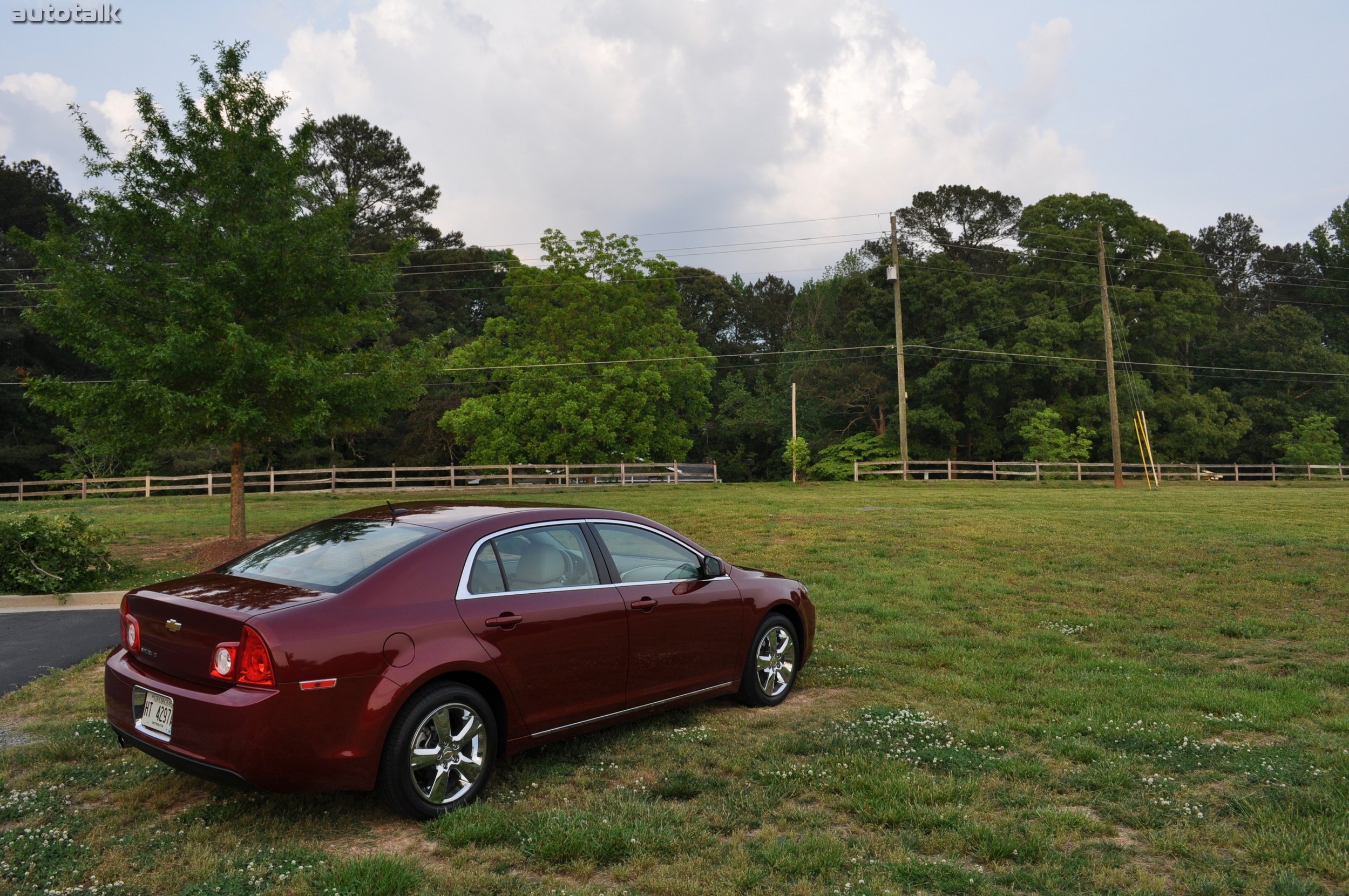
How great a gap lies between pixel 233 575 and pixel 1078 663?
660cm

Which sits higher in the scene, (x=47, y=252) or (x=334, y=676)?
(x=47, y=252)

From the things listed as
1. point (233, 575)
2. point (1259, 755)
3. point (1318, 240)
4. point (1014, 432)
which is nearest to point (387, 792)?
point (233, 575)

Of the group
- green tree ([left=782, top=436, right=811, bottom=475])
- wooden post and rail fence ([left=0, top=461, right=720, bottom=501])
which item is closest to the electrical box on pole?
green tree ([left=782, top=436, right=811, bottom=475])

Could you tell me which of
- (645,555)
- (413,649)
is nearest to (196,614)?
(413,649)

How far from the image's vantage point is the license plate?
4234 mm

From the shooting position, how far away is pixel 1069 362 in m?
48.3

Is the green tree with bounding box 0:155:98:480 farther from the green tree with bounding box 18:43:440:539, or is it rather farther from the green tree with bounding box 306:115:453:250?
the green tree with bounding box 18:43:440:539

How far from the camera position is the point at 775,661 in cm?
657

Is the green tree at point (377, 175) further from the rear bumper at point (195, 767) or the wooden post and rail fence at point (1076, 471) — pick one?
the rear bumper at point (195, 767)

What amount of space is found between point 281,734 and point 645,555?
2486 mm

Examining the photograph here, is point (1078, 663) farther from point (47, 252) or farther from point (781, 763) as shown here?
point (47, 252)

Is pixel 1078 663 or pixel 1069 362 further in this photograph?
pixel 1069 362

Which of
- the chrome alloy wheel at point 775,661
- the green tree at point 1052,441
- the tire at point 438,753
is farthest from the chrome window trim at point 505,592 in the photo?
the green tree at point 1052,441

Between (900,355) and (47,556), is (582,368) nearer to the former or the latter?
(900,355)
